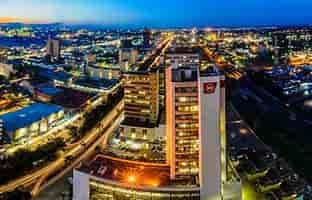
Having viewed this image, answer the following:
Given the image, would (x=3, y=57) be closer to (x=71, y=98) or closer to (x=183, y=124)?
(x=71, y=98)

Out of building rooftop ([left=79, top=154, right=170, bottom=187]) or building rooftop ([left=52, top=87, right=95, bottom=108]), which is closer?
building rooftop ([left=79, top=154, right=170, bottom=187])

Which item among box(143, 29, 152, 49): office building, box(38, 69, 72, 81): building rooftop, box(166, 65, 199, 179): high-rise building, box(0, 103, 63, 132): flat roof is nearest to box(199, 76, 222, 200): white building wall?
box(166, 65, 199, 179): high-rise building

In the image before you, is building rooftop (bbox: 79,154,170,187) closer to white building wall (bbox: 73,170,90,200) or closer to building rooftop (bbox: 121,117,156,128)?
white building wall (bbox: 73,170,90,200)

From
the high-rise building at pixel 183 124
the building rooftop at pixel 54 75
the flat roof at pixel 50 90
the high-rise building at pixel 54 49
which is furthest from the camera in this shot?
the high-rise building at pixel 54 49

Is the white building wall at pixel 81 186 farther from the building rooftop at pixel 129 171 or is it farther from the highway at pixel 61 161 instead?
the highway at pixel 61 161

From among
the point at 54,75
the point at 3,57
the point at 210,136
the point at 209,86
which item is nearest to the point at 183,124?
the point at 210,136

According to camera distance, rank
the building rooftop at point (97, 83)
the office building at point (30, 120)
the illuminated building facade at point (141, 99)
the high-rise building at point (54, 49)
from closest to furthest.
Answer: the office building at point (30, 120) → the illuminated building facade at point (141, 99) → the building rooftop at point (97, 83) → the high-rise building at point (54, 49)

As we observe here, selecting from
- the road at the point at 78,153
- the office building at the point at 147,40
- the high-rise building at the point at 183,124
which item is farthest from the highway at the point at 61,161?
the office building at the point at 147,40

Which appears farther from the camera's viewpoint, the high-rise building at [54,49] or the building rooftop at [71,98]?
the high-rise building at [54,49]
